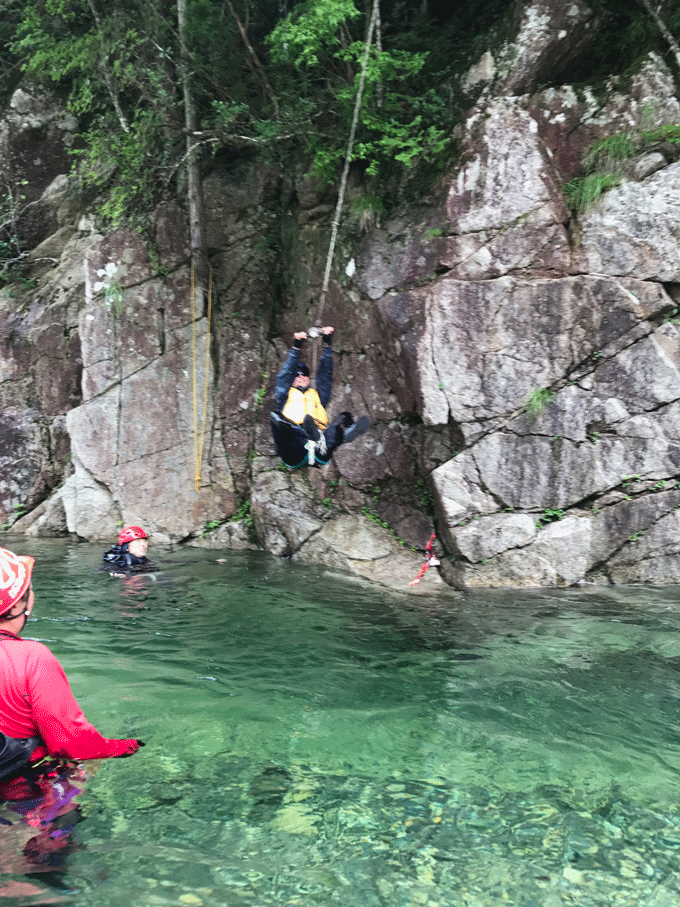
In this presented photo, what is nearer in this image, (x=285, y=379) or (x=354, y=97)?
(x=285, y=379)

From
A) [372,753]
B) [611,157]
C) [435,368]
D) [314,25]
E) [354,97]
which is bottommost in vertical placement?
[372,753]

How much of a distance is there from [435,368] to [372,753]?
6091 millimetres

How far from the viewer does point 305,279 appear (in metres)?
11.6

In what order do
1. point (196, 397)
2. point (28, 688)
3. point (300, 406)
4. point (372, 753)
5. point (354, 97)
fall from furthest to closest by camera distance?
1. point (196, 397)
2. point (354, 97)
3. point (300, 406)
4. point (372, 753)
5. point (28, 688)

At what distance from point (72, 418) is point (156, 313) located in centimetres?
254

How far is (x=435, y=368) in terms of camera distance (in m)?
9.18

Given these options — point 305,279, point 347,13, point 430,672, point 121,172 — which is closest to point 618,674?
point 430,672

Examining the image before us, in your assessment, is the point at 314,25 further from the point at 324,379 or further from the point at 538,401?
the point at 538,401

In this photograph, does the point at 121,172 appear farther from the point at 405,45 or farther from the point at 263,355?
the point at 405,45

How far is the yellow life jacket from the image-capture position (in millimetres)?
7809

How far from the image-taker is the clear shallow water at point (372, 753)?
2.74 meters

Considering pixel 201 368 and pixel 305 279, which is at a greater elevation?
pixel 305 279

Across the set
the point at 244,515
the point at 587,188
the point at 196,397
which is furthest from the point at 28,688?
the point at 196,397

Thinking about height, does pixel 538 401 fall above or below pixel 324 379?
below
